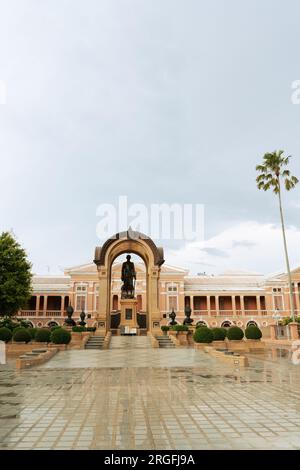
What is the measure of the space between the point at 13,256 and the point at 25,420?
3237 centimetres

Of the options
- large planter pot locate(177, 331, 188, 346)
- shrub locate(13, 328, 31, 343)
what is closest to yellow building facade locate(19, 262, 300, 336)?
large planter pot locate(177, 331, 188, 346)

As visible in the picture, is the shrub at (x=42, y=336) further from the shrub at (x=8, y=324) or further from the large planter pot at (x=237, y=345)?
the large planter pot at (x=237, y=345)

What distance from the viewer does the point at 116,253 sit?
30.7 metres

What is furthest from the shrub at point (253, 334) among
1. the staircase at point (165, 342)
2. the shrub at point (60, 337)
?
the shrub at point (60, 337)

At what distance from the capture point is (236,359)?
1403cm

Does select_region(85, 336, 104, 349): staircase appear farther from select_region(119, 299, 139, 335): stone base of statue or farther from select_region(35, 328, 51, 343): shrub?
select_region(119, 299, 139, 335): stone base of statue

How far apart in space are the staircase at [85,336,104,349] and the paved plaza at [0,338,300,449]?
9.66 metres

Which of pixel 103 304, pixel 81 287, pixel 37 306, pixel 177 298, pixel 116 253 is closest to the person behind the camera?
pixel 103 304

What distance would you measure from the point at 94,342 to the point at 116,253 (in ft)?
31.6

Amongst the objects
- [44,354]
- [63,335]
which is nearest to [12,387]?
[44,354]

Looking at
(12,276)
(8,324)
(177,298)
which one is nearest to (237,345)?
(8,324)

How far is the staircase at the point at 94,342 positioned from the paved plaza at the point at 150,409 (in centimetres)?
966

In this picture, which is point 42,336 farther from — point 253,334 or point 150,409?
point 150,409

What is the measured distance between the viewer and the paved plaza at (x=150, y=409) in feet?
16.0
